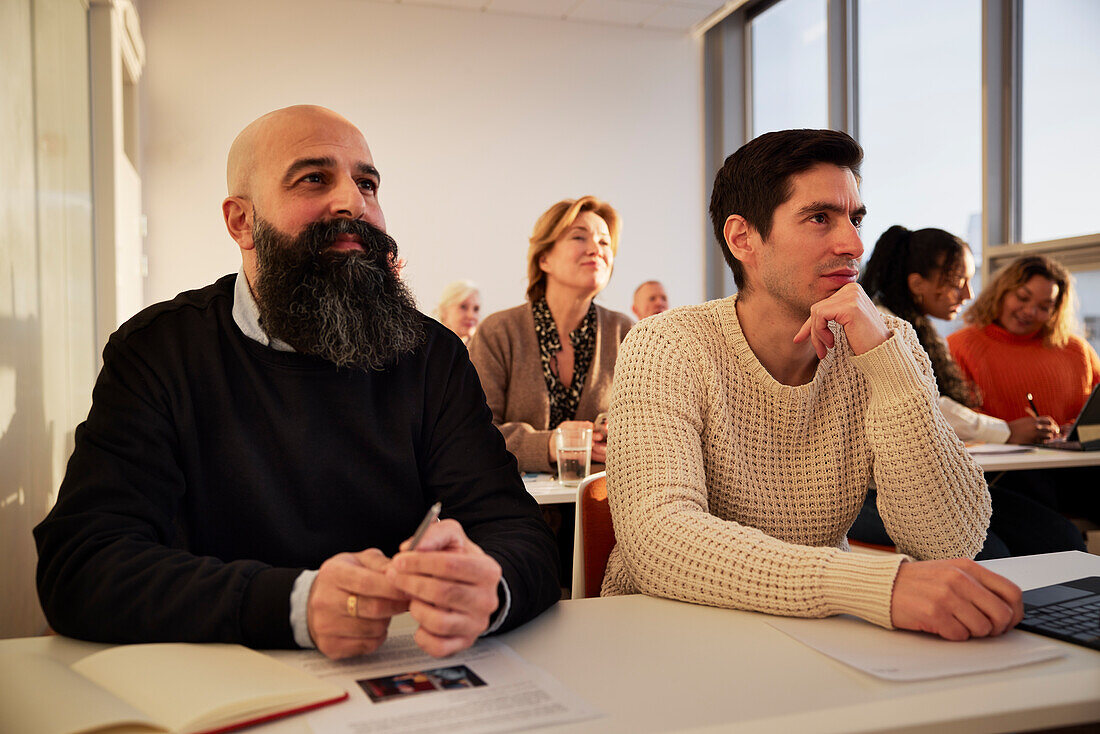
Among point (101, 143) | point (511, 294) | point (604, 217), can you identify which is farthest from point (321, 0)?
point (604, 217)

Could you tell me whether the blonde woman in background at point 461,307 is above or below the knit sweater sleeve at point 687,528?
above

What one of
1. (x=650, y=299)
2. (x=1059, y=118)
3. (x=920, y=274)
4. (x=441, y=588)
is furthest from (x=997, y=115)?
(x=441, y=588)

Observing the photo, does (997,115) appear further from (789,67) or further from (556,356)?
(556,356)

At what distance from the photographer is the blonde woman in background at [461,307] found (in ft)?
19.6

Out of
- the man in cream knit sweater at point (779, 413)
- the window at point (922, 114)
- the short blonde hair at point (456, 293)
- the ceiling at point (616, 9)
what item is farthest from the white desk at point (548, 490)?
the ceiling at point (616, 9)

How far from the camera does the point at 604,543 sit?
1634mm

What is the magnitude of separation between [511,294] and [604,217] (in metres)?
3.27

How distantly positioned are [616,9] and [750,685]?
6.59 meters

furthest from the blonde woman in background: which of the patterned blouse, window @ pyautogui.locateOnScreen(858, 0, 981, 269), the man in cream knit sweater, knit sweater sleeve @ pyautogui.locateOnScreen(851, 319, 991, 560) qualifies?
knit sweater sleeve @ pyautogui.locateOnScreen(851, 319, 991, 560)

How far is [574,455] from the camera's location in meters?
2.48

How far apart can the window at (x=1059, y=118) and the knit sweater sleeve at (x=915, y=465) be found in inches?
139

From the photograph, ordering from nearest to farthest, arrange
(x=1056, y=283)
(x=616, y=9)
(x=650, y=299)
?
1. (x=1056, y=283)
2. (x=650, y=299)
3. (x=616, y=9)

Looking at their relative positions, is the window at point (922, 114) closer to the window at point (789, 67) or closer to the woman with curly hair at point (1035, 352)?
the window at point (789, 67)

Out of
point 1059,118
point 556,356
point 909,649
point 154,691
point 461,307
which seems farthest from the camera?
point 461,307
